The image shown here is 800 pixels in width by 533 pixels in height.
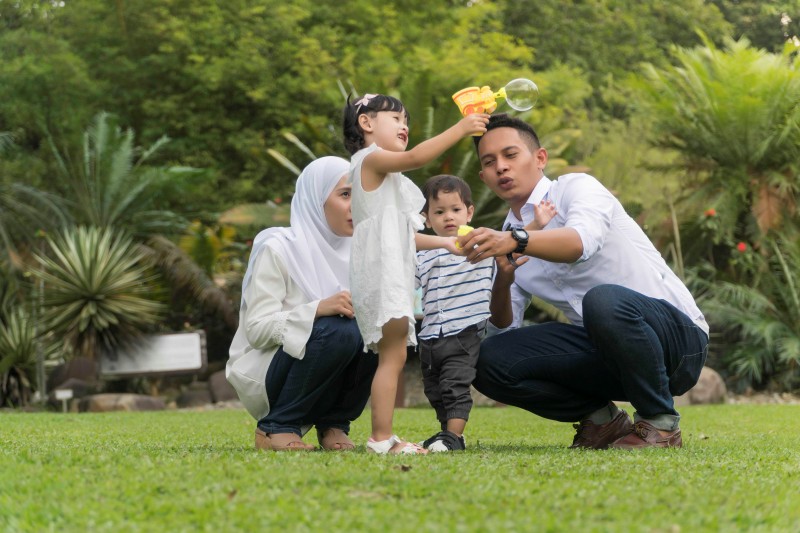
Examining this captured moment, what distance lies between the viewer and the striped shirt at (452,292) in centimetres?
466

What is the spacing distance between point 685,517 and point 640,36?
2583 cm

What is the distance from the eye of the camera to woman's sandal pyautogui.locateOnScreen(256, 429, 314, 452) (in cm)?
426

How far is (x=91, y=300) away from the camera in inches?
548

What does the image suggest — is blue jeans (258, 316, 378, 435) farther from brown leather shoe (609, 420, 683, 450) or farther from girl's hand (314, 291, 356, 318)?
brown leather shoe (609, 420, 683, 450)

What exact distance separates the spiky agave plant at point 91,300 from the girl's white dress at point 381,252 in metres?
10.0

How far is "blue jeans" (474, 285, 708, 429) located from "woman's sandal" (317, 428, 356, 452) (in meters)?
0.63

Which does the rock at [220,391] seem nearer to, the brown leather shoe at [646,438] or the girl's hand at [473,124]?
the brown leather shoe at [646,438]

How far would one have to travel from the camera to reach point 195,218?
20.8 metres

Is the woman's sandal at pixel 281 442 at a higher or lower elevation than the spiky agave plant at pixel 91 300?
lower

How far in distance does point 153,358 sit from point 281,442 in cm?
1005

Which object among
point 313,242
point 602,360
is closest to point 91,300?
point 313,242

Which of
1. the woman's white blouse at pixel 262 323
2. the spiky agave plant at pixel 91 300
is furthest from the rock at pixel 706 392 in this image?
the woman's white blouse at pixel 262 323

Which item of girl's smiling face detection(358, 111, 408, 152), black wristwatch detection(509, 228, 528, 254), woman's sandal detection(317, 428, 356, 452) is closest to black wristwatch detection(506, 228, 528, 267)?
black wristwatch detection(509, 228, 528, 254)

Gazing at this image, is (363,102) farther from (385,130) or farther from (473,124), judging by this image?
(473,124)
